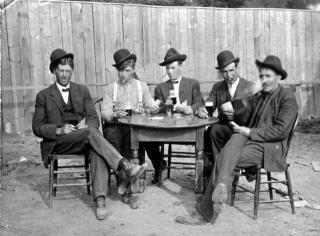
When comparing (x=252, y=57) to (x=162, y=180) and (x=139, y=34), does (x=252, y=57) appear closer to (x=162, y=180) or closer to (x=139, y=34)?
(x=139, y=34)

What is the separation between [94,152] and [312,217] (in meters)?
2.49

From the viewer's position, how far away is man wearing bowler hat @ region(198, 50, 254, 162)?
18.8ft

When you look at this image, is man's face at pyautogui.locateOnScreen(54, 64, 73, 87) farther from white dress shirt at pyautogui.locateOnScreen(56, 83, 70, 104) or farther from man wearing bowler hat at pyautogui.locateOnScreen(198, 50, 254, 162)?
man wearing bowler hat at pyautogui.locateOnScreen(198, 50, 254, 162)

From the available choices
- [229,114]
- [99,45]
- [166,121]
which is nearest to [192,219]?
[166,121]

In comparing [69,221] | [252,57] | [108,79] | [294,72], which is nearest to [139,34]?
[108,79]

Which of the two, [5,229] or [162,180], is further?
[162,180]

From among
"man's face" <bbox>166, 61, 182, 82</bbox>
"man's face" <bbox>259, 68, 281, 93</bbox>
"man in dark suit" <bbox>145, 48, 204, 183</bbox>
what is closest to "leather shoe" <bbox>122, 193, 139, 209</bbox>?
"man in dark suit" <bbox>145, 48, 204, 183</bbox>

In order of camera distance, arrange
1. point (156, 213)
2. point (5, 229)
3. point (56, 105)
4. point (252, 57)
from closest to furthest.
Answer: point (5, 229), point (156, 213), point (56, 105), point (252, 57)

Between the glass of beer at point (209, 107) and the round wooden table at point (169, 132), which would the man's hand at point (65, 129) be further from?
the glass of beer at point (209, 107)

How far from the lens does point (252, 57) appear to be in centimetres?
1010

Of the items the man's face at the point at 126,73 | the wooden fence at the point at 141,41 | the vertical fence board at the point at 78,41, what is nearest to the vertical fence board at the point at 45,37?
the wooden fence at the point at 141,41

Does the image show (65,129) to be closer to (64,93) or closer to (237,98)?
(64,93)

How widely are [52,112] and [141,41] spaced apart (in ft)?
13.3

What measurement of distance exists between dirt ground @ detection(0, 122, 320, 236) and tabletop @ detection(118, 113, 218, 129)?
0.97m
